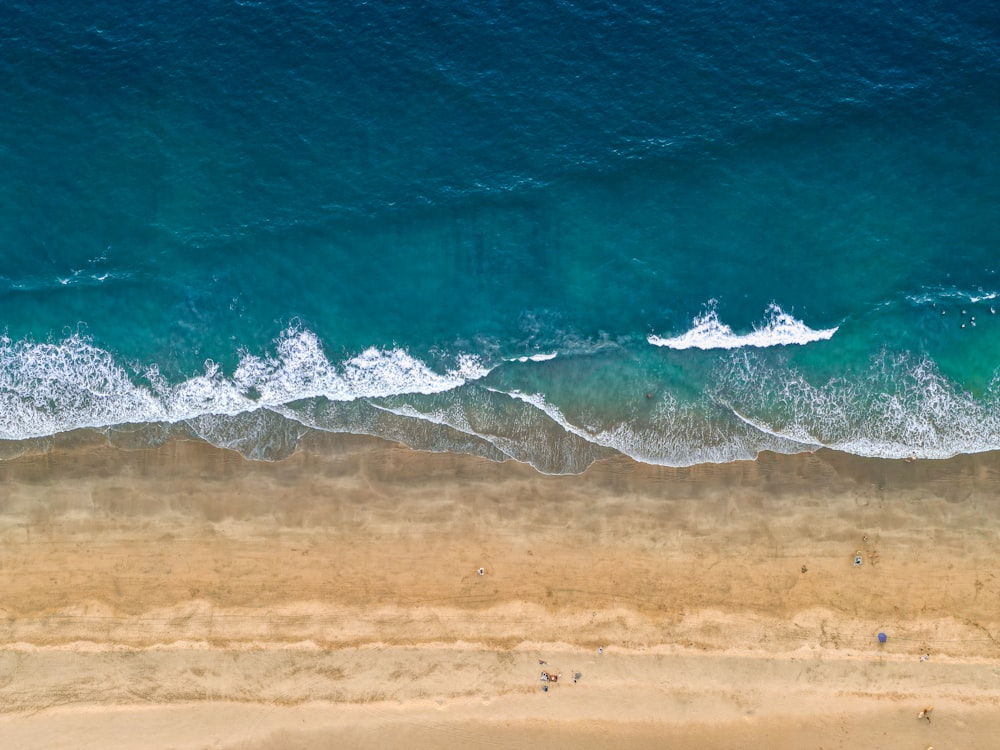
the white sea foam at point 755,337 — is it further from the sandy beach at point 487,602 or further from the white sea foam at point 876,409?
the sandy beach at point 487,602

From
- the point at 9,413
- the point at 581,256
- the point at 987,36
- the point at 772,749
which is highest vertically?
the point at 987,36

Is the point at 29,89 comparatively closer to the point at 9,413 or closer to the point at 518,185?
the point at 9,413

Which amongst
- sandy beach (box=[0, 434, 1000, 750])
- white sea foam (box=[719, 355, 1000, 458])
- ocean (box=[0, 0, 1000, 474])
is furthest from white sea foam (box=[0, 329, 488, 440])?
white sea foam (box=[719, 355, 1000, 458])

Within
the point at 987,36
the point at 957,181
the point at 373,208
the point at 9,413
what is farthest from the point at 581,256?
the point at 9,413

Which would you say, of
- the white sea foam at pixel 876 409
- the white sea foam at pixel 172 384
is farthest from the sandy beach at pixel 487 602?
the white sea foam at pixel 172 384

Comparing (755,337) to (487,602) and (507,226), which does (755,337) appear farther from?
(487,602)

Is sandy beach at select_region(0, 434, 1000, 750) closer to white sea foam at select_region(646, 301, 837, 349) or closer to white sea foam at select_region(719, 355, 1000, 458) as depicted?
white sea foam at select_region(719, 355, 1000, 458)
